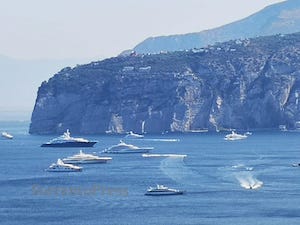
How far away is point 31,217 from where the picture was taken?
104000 millimetres

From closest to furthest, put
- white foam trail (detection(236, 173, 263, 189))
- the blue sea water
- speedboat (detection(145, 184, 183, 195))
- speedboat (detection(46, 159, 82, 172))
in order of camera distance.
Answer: the blue sea water, speedboat (detection(145, 184, 183, 195)), white foam trail (detection(236, 173, 263, 189)), speedboat (detection(46, 159, 82, 172))

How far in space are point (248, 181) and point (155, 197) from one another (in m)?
16.1

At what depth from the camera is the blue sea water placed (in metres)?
103

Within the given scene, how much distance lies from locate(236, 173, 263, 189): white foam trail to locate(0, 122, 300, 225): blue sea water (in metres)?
0.10

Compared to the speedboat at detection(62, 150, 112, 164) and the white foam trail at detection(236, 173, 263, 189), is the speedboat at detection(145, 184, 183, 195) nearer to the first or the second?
the white foam trail at detection(236, 173, 263, 189)

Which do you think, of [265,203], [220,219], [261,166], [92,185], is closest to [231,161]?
[261,166]

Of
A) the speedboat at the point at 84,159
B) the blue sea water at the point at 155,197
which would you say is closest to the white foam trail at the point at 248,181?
the blue sea water at the point at 155,197

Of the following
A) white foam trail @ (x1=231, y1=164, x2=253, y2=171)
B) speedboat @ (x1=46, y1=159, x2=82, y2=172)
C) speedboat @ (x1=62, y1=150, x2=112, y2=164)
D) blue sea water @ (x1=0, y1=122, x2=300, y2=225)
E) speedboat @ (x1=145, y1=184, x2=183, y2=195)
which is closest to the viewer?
blue sea water @ (x1=0, y1=122, x2=300, y2=225)

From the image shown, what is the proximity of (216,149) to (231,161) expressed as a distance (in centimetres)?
3263

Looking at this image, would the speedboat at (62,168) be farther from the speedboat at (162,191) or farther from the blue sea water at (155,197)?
the speedboat at (162,191)

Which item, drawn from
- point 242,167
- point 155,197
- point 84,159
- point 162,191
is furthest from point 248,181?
point 84,159

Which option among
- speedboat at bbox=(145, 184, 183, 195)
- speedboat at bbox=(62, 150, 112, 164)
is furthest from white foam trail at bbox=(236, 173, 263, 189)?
speedboat at bbox=(62, 150, 112, 164)

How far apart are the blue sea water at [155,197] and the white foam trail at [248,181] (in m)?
0.10

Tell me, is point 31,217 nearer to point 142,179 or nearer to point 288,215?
point 288,215
